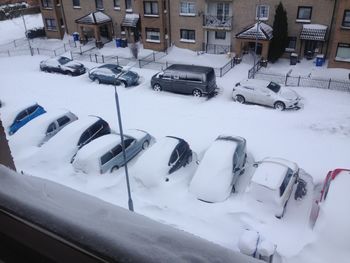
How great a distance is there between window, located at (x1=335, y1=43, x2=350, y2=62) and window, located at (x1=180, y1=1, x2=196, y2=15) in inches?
465

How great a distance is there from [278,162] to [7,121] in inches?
540

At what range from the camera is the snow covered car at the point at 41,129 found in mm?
16312

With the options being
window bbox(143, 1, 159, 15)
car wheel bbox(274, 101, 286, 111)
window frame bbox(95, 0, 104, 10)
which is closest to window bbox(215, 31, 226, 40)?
window bbox(143, 1, 159, 15)

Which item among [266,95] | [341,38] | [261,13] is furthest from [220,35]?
[266,95]

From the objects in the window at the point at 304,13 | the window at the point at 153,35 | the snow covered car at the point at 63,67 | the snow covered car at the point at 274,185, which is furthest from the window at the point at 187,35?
the snow covered car at the point at 274,185

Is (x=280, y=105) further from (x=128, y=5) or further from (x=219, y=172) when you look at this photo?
(x=128, y=5)

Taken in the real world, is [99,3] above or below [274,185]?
above

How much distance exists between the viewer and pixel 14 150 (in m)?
15.9

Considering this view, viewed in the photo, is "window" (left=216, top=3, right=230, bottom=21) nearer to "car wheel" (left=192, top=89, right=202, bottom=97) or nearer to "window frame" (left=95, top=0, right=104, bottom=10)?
"car wheel" (left=192, top=89, right=202, bottom=97)

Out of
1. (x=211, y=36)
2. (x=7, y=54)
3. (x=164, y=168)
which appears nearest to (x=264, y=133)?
(x=164, y=168)

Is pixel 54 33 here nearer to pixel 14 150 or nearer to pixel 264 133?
pixel 14 150

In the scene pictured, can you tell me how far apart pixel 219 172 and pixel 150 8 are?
21.7m

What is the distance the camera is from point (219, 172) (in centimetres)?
1247

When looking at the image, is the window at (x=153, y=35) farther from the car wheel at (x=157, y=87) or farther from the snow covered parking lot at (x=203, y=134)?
the car wheel at (x=157, y=87)
